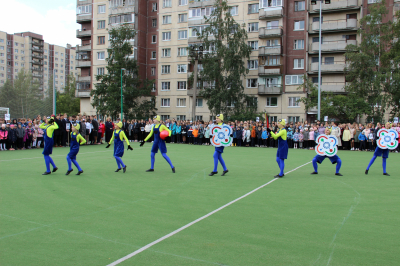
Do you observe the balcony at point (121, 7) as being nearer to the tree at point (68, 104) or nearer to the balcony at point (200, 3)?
the balcony at point (200, 3)

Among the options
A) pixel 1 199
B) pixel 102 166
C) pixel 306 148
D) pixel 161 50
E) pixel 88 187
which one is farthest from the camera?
pixel 161 50

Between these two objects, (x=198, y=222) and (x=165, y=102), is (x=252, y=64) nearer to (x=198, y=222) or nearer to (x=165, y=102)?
(x=165, y=102)

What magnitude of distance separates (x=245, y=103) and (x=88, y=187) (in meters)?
44.4

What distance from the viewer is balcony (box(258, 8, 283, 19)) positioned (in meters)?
51.1

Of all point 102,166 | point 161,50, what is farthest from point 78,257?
point 161,50

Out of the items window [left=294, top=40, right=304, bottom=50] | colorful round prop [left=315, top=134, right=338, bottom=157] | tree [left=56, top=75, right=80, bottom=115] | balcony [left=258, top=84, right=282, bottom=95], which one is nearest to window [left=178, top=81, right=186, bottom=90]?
balcony [left=258, top=84, right=282, bottom=95]

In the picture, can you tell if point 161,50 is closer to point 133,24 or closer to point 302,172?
point 133,24

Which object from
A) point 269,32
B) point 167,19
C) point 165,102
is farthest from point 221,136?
point 167,19

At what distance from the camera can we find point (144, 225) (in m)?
6.40

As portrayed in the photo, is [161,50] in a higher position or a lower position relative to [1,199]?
higher

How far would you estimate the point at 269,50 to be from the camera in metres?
51.8

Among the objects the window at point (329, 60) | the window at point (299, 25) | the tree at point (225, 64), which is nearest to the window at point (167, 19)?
the tree at point (225, 64)

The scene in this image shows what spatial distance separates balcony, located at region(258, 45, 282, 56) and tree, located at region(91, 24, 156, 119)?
18556 millimetres

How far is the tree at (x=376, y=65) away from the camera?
37562 millimetres
